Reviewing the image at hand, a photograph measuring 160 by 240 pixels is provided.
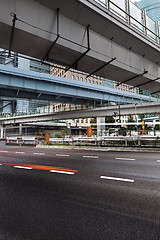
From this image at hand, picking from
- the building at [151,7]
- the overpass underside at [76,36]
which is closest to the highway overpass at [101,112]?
the building at [151,7]

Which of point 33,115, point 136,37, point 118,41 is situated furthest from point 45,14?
point 33,115

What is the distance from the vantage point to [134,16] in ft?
24.2

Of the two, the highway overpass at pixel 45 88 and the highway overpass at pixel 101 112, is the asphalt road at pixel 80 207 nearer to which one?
the highway overpass at pixel 45 88

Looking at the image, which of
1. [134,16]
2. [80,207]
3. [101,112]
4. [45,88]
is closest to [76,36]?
[134,16]

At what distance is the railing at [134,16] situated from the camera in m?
6.52

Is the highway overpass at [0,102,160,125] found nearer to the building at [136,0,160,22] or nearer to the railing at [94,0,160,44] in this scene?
the building at [136,0,160,22]

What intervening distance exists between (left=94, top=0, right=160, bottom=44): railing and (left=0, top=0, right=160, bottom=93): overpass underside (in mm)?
511

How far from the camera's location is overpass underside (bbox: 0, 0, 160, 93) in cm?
518

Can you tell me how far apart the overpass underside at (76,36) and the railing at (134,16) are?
1.68 feet

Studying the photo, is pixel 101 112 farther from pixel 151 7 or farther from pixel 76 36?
pixel 76 36

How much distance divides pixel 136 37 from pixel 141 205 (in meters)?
7.49

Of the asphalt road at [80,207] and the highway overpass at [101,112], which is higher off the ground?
the highway overpass at [101,112]

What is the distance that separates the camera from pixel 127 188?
4.14 m

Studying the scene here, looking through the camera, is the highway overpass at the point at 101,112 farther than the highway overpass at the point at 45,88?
Yes
